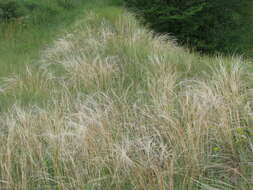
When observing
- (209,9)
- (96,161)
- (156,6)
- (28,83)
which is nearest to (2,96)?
(28,83)

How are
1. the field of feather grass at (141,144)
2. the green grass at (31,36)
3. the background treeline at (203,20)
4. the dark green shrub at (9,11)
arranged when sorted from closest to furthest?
1. the field of feather grass at (141,144)
2. the green grass at (31,36)
3. the dark green shrub at (9,11)
4. the background treeline at (203,20)

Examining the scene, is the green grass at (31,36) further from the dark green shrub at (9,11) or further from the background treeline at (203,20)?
the background treeline at (203,20)

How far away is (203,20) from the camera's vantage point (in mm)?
12641

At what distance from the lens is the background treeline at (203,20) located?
1190 cm

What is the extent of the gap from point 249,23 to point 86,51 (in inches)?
386

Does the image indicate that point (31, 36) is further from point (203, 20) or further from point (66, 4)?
point (203, 20)

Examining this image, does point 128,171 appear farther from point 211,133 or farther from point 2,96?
point 2,96

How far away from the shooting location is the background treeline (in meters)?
11.9

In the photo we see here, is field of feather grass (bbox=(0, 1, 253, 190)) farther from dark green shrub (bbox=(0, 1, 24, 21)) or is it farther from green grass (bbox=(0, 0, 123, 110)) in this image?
dark green shrub (bbox=(0, 1, 24, 21))

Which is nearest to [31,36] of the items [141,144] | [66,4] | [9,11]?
[9,11]

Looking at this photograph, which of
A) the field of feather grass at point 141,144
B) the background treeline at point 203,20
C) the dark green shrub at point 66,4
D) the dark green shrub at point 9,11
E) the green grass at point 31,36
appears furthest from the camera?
the dark green shrub at point 66,4

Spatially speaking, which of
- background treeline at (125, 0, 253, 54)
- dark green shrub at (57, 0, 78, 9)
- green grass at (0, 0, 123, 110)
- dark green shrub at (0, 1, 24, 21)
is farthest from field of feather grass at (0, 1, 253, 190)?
dark green shrub at (57, 0, 78, 9)

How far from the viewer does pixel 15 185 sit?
3.31 metres

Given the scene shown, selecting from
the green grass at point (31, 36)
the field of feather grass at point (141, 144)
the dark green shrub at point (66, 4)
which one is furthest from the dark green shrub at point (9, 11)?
the field of feather grass at point (141, 144)
